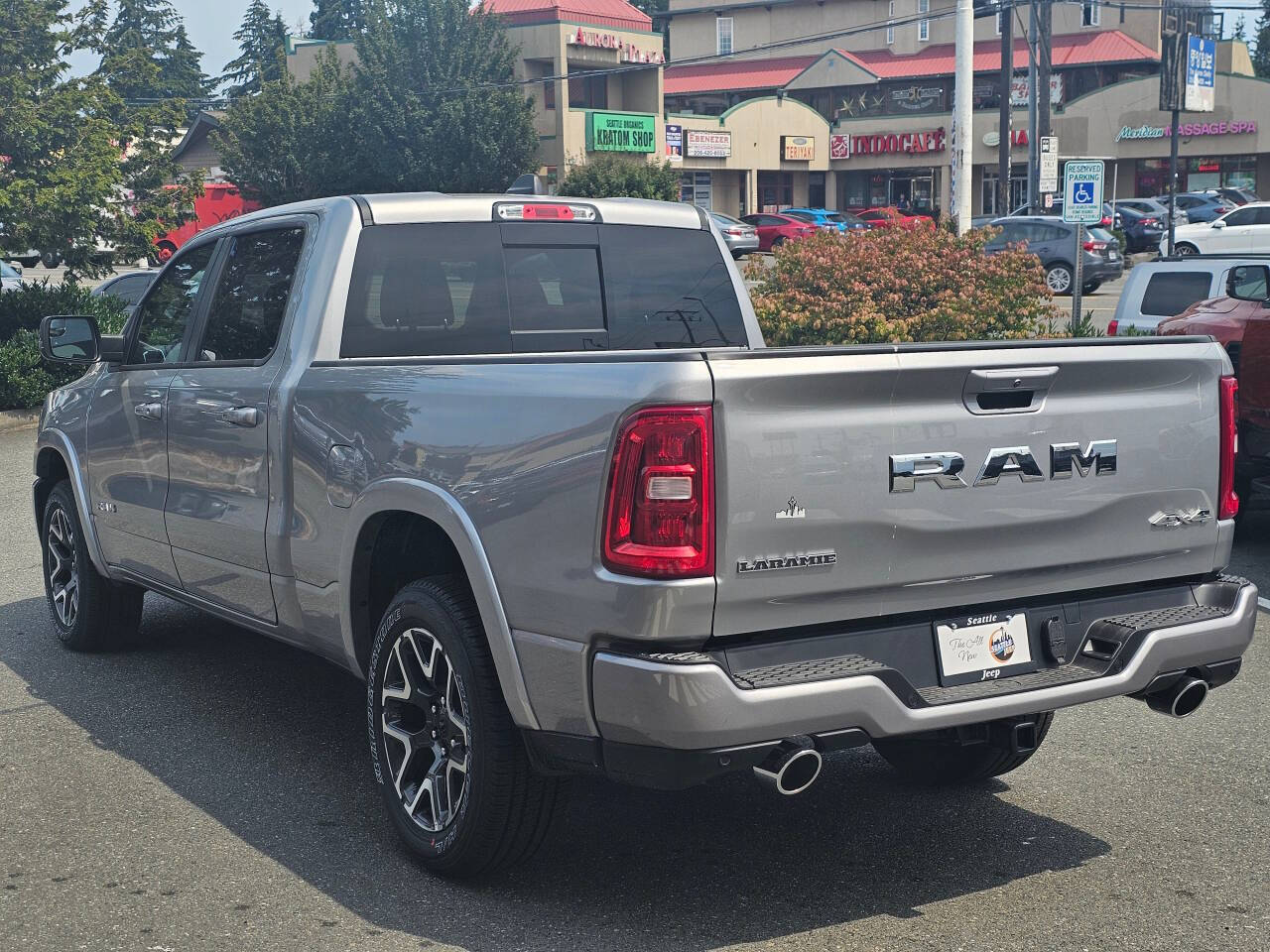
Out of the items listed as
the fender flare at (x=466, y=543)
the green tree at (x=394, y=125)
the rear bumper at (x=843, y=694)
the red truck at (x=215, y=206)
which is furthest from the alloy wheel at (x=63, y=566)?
the red truck at (x=215, y=206)

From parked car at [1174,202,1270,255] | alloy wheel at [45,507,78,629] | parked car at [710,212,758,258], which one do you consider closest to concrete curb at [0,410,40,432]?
alloy wheel at [45,507,78,629]

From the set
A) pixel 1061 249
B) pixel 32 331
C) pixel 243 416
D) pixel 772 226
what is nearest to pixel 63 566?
pixel 243 416

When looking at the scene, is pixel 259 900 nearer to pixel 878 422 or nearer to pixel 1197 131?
pixel 878 422

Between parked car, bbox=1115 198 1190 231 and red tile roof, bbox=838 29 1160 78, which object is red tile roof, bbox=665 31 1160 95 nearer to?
red tile roof, bbox=838 29 1160 78

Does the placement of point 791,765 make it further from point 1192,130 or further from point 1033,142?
point 1192,130

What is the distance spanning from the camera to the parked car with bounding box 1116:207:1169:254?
4553 centimetres

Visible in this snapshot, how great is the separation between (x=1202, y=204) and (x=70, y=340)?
50736 millimetres

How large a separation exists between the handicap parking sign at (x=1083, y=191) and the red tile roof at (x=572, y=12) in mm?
→ 42089

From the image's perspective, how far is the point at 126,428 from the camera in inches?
256

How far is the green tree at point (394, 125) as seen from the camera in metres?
57.2

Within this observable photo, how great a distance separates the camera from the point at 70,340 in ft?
22.4

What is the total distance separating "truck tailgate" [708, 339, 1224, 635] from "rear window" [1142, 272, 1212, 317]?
942 centimetres

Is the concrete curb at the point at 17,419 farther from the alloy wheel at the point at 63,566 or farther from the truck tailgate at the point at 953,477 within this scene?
the truck tailgate at the point at 953,477

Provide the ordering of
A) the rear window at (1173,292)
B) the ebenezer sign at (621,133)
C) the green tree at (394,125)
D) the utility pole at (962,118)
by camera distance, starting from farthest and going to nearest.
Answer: the ebenezer sign at (621,133), the green tree at (394,125), the utility pole at (962,118), the rear window at (1173,292)
